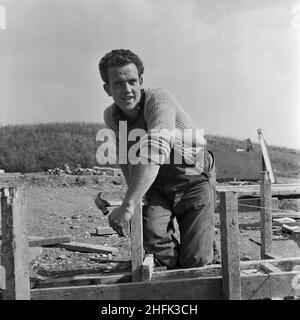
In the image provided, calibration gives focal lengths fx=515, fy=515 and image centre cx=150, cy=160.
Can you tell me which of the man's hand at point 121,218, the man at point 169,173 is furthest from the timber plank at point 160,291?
the man at point 169,173

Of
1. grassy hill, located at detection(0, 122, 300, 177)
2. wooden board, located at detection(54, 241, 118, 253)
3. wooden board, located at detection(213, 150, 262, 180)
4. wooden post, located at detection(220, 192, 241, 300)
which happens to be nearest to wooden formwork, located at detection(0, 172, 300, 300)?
wooden post, located at detection(220, 192, 241, 300)

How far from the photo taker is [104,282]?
111 inches

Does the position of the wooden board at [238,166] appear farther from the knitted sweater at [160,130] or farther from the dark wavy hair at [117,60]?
the dark wavy hair at [117,60]

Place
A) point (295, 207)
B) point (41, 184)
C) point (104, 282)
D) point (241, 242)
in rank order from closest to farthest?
point (104, 282) → point (241, 242) → point (295, 207) → point (41, 184)

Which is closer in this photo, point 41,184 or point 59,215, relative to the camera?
point 59,215

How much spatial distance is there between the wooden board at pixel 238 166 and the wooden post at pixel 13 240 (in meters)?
8.79

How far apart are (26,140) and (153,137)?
12357 mm

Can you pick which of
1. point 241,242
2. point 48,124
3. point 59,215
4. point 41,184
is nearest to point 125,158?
point 241,242

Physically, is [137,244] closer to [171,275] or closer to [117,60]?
[171,275]

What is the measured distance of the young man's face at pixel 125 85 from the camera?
2678mm

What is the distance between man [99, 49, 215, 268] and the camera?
2.70 meters

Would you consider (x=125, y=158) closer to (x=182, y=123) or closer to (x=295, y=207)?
(x=182, y=123)

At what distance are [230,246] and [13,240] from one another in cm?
91

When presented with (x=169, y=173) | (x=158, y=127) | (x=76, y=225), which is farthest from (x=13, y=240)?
(x=76, y=225)
